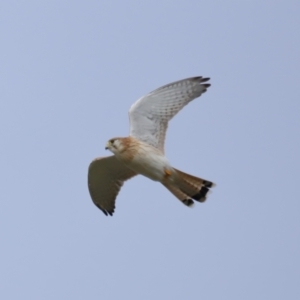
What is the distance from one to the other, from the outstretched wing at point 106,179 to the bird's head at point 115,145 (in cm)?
Answer: 64

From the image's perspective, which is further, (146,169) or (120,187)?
(120,187)

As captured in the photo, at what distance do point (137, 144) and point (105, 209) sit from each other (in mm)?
2353

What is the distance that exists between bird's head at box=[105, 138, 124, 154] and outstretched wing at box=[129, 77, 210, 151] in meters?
0.42

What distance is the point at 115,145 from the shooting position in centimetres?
1823

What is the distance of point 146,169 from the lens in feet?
59.4

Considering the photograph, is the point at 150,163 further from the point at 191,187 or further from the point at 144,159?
the point at 191,187

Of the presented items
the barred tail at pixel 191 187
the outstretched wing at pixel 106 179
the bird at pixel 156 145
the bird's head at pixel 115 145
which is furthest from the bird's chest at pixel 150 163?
the outstretched wing at pixel 106 179

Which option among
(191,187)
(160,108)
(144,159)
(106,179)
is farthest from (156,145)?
(106,179)

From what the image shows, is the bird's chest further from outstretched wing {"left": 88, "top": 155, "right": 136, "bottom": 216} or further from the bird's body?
outstretched wing {"left": 88, "top": 155, "right": 136, "bottom": 216}

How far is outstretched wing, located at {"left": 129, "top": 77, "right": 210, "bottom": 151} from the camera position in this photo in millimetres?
18562

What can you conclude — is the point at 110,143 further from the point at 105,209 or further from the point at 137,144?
the point at 105,209

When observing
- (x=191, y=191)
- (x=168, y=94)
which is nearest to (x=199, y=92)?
(x=168, y=94)

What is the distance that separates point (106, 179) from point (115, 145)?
1.52 m

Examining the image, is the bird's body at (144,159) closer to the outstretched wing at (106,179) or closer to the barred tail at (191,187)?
the barred tail at (191,187)
